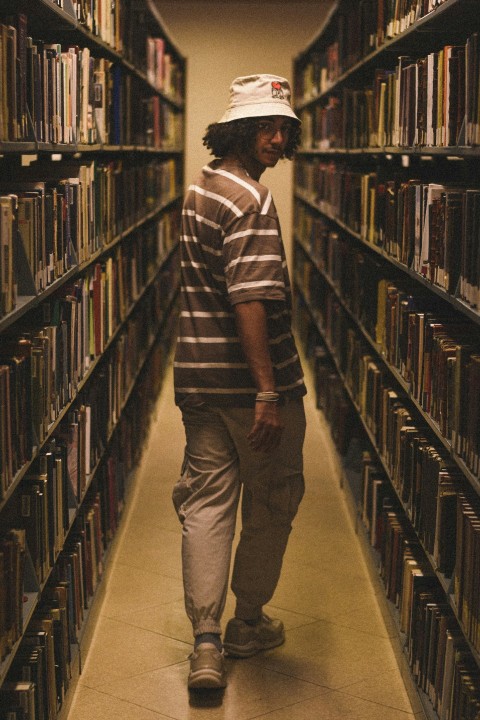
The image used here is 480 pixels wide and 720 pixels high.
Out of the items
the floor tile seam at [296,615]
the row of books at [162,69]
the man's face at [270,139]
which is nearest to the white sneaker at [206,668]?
the floor tile seam at [296,615]

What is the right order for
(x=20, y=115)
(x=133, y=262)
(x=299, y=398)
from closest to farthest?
(x=20, y=115), (x=299, y=398), (x=133, y=262)

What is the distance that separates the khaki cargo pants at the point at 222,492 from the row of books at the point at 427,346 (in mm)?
399

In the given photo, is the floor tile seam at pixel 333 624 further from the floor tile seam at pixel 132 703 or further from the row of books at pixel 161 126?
the row of books at pixel 161 126

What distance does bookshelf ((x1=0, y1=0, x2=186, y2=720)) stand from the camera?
7.29 ft

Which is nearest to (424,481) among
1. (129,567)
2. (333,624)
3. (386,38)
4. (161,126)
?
(333,624)

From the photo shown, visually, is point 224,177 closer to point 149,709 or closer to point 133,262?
point 149,709

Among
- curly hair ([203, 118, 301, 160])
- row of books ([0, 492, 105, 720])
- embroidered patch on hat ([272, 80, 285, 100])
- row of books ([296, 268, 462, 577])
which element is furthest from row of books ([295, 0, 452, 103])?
row of books ([0, 492, 105, 720])

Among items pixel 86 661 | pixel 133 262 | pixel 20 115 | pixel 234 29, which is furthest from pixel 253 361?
pixel 234 29

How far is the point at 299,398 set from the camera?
10.1ft

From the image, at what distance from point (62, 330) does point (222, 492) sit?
651mm

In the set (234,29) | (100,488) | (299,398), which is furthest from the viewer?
(234,29)

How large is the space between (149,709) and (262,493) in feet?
2.23

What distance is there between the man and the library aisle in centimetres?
14

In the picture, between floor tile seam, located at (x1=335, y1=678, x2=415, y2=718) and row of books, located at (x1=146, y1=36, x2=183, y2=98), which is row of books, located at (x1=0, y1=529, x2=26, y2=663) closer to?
floor tile seam, located at (x1=335, y1=678, x2=415, y2=718)
